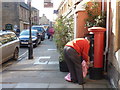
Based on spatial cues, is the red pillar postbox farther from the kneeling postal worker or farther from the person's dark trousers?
the person's dark trousers

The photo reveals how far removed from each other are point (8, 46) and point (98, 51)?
16.0ft

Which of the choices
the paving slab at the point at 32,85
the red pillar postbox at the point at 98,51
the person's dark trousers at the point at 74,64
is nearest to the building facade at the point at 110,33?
the red pillar postbox at the point at 98,51

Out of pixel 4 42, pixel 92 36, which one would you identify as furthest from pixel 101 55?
pixel 4 42

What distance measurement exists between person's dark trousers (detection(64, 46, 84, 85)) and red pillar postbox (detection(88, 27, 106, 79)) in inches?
25.0

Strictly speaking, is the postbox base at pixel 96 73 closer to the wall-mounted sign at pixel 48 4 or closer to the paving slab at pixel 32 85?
the paving slab at pixel 32 85

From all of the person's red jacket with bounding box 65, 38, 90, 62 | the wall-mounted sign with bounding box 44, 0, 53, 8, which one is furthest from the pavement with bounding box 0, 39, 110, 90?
the wall-mounted sign with bounding box 44, 0, 53, 8

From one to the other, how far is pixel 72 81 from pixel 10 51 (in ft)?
15.7

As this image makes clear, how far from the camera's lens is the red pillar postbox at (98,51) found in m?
6.19

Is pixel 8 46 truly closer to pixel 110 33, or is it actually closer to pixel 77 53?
pixel 77 53

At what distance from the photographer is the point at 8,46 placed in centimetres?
962

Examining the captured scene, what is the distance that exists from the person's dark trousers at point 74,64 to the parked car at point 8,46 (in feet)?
12.8

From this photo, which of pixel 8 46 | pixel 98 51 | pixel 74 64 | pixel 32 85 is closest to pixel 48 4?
pixel 8 46

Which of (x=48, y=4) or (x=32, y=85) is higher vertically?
(x=48, y=4)

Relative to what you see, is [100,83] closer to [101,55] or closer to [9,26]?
[101,55]
